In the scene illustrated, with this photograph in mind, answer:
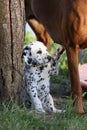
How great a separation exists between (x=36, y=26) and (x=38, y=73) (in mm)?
2861

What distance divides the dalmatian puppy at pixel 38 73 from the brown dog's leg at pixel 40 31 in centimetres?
247

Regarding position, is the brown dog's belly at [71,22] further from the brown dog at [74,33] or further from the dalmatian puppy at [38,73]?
the dalmatian puppy at [38,73]

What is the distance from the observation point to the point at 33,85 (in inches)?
195

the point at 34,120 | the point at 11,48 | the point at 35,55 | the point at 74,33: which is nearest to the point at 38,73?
the point at 35,55

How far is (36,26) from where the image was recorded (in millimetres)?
7746

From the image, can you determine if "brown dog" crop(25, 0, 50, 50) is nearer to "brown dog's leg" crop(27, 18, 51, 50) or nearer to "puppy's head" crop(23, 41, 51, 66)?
"brown dog's leg" crop(27, 18, 51, 50)

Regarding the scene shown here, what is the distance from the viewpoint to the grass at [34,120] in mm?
4066

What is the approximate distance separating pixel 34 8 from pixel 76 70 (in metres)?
1.75

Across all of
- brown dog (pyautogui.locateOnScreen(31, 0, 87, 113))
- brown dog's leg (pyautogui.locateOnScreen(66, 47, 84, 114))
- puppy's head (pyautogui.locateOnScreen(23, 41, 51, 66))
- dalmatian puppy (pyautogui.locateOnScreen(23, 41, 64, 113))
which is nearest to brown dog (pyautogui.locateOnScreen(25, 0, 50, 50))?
brown dog (pyautogui.locateOnScreen(31, 0, 87, 113))

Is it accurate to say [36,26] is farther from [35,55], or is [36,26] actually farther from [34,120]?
[34,120]

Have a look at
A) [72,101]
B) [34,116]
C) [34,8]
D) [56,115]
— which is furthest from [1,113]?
[34,8]

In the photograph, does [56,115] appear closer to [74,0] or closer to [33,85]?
[33,85]

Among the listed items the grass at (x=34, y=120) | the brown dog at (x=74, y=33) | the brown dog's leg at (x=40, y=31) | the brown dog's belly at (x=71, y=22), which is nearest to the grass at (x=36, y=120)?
the grass at (x=34, y=120)

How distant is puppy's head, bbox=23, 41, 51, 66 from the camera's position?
4852 millimetres
